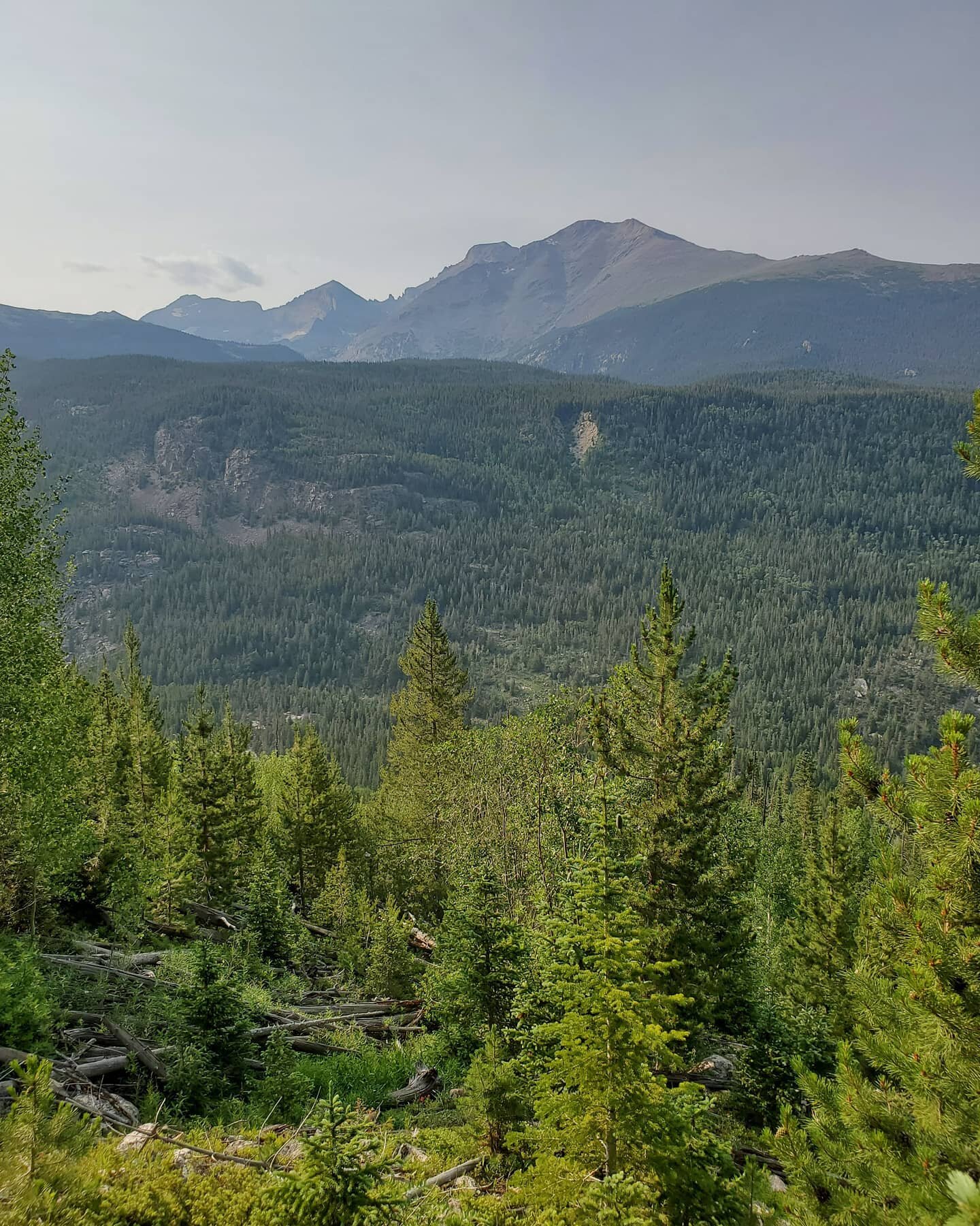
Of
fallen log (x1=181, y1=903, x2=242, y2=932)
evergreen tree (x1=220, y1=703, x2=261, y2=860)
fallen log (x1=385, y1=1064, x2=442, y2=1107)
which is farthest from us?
evergreen tree (x1=220, y1=703, x2=261, y2=860)

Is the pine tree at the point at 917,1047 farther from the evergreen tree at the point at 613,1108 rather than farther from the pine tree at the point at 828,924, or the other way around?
the pine tree at the point at 828,924

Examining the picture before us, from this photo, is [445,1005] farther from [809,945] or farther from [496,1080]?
[809,945]

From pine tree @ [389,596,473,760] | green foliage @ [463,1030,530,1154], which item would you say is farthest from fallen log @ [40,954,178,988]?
pine tree @ [389,596,473,760]

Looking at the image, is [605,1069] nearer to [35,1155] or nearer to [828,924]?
[35,1155]

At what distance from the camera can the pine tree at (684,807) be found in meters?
16.7

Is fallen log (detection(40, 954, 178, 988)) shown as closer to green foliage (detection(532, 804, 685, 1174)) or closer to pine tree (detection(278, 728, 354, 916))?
green foliage (detection(532, 804, 685, 1174))

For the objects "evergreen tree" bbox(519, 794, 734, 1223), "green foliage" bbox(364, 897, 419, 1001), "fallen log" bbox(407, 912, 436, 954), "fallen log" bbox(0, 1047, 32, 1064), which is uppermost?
"evergreen tree" bbox(519, 794, 734, 1223)

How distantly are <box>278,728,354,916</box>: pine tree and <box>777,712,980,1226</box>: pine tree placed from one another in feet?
106

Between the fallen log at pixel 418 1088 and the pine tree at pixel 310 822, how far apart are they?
22605 mm

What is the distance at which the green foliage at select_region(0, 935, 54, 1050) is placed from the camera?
9.96 m

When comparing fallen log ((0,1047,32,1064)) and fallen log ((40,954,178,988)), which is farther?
fallen log ((40,954,178,988))

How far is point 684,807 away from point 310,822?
26333mm

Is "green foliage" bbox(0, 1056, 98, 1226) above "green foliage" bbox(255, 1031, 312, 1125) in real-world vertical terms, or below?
above

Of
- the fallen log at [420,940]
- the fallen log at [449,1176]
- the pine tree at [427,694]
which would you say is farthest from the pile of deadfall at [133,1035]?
the pine tree at [427,694]
